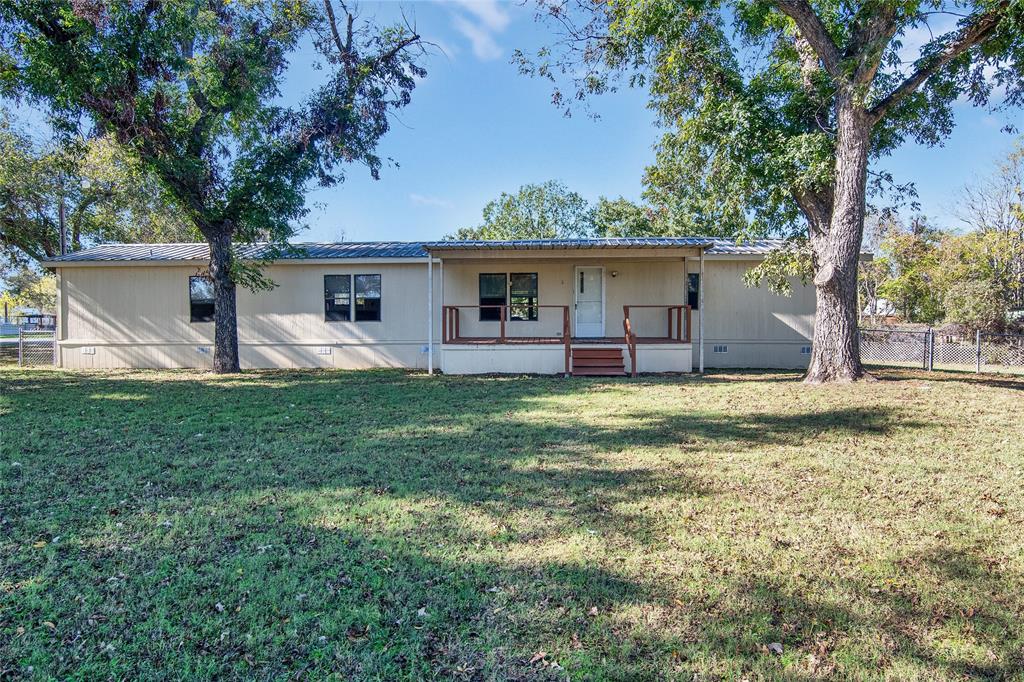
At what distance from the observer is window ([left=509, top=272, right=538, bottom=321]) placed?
12.9 m

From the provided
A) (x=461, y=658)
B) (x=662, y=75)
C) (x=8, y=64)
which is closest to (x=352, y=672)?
(x=461, y=658)

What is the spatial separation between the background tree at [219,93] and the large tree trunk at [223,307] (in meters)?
0.02

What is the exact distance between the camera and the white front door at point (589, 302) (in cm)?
1280

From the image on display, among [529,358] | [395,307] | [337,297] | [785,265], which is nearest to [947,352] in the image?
[785,265]

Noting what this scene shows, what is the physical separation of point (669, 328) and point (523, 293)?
3528 millimetres

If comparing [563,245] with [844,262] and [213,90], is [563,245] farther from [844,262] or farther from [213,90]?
[213,90]

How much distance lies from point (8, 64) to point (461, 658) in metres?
13.0

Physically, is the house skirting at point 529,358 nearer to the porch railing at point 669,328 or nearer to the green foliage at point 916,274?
the porch railing at point 669,328

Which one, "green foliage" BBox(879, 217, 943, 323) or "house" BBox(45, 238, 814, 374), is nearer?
"house" BBox(45, 238, 814, 374)

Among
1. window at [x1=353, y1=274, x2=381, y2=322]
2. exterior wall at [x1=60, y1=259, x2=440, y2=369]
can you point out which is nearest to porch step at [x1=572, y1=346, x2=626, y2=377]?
exterior wall at [x1=60, y1=259, x2=440, y2=369]

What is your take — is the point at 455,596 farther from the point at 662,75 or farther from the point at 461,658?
the point at 662,75

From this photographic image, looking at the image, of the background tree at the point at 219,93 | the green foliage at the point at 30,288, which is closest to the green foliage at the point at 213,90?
the background tree at the point at 219,93

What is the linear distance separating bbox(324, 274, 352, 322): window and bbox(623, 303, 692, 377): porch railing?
6.54m

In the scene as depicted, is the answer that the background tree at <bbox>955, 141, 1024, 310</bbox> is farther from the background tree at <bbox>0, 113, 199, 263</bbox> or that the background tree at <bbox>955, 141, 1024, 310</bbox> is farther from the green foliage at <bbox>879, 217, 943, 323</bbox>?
the background tree at <bbox>0, 113, 199, 263</bbox>
